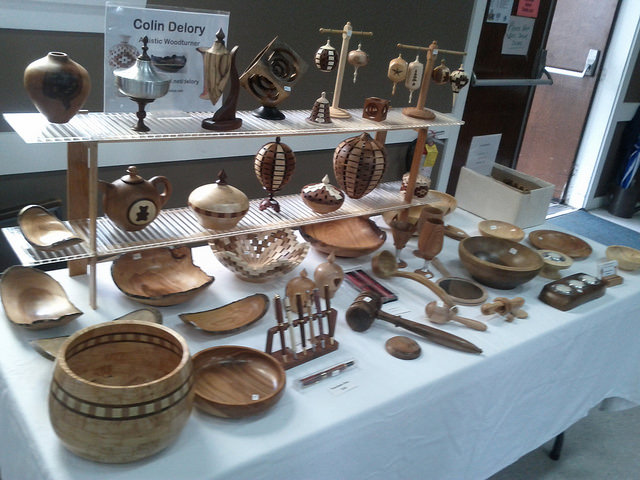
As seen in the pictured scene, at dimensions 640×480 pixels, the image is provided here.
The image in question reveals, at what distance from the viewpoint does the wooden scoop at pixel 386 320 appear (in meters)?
1.27

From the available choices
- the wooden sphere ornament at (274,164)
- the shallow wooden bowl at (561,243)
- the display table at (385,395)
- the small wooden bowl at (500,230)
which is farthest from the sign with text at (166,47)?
the shallow wooden bowl at (561,243)

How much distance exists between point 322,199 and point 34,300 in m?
0.70

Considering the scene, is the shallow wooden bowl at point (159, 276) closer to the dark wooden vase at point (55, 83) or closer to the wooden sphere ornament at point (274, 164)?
the wooden sphere ornament at point (274, 164)

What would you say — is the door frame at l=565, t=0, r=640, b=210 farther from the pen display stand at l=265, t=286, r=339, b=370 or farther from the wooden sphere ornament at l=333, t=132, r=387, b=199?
the pen display stand at l=265, t=286, r=339, b=370

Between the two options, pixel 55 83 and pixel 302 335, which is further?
pixel 302 335

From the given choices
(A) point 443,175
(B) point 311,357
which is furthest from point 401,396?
(A) point 443,175

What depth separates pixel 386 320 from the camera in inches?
52.1

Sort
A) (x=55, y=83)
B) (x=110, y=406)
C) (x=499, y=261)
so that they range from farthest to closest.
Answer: (x=499, y=261), (x=55, y=83), (x=110, y=406)

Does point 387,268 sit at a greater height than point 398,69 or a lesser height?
lesser

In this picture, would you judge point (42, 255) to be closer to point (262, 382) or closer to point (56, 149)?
point (262, 382)

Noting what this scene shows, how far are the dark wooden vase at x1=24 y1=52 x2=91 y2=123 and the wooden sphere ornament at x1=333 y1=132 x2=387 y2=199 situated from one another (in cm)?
68

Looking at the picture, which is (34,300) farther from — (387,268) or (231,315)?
(387,268)

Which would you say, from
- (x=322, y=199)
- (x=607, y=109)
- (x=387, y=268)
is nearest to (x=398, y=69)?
(x=322, y=199)

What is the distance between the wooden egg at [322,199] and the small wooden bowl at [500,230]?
58 centimetres
